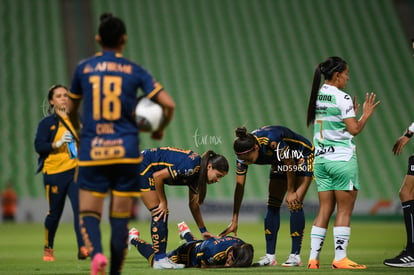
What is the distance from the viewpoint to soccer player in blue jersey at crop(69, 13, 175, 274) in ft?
15.9

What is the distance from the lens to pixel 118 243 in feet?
15.9

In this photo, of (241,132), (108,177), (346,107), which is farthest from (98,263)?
(346,107)

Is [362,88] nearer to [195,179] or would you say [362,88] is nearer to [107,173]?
[195,179]

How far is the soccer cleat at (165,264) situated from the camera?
23.6 ft

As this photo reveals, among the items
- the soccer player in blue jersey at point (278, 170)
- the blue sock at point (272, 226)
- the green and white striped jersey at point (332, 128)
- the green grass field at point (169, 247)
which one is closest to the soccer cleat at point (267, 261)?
the soccer player in blue jersey at point (278, 170)

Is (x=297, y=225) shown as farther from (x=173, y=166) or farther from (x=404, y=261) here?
(x=173, y=166)

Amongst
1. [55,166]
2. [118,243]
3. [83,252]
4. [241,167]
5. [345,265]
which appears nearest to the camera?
[118,243]

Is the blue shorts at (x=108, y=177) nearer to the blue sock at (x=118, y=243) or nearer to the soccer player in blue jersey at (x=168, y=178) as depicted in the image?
the blue sock at (x=118, y=243)

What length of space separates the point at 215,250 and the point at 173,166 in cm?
99

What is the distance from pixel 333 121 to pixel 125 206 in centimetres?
266

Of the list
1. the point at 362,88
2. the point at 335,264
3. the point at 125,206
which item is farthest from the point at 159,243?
the point at 362,88

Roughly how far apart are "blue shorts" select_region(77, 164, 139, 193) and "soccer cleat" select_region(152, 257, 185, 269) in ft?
8.03

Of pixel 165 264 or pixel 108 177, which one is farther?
pixel 165 264

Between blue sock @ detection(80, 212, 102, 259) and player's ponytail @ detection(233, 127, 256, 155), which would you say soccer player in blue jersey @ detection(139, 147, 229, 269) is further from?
blue sock @ detection(80, 212, 102, 259)
